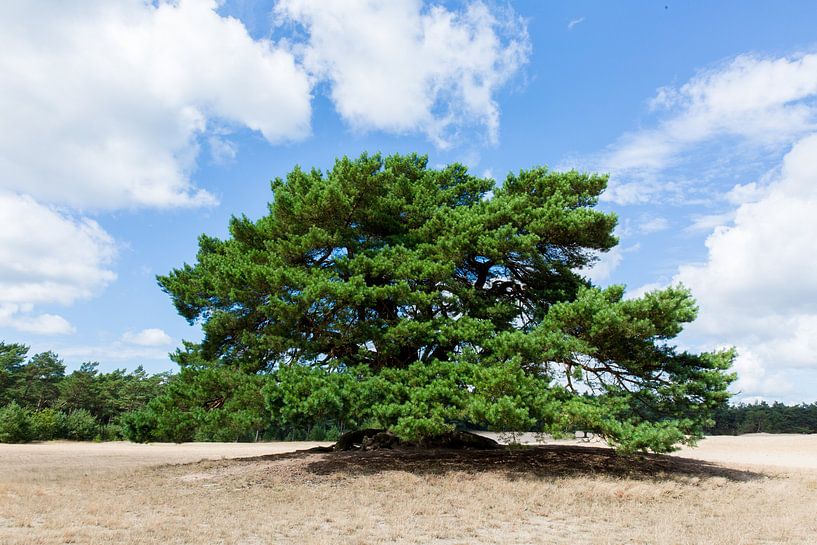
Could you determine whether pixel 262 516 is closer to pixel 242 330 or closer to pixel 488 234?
pixel 242 330

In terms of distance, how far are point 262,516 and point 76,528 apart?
9.35 feet

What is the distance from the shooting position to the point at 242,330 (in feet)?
51.9

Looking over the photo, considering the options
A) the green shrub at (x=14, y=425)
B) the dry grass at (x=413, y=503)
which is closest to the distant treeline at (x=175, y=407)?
the green shrub at (x=14, y=425)

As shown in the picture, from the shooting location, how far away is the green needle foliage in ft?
39.8

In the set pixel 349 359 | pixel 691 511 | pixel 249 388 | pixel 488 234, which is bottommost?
pixel 691 511

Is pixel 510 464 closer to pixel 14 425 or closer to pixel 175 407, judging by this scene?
pixel 175 407

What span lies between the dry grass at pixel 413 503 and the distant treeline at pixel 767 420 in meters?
70.3

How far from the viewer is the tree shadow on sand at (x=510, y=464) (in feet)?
46.8

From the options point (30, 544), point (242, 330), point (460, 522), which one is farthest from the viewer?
point (242, 330)

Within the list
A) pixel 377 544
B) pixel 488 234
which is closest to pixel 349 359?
pixel 488 234

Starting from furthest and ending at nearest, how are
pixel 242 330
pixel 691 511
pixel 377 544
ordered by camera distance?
1. pixel 242 330
2. pixel 691 511
3. pixel 377 544

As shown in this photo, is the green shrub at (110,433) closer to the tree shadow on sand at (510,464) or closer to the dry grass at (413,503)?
the dry grass at (413,503)

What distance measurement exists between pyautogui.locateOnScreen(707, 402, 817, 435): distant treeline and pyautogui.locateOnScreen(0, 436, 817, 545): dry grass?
2768 inches

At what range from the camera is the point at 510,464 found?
50.7ft
